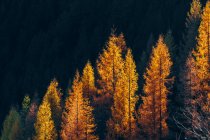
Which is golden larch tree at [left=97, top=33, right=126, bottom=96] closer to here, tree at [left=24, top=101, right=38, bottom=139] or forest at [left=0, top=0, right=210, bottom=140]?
forest at [left=0, top=0, right=210, bottom=140]

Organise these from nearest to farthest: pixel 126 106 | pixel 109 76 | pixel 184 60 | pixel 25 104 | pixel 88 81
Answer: pixel 126 106 → pixel 109 76 → pixel 88 81 → pixel 184 60 → pixel 25 104

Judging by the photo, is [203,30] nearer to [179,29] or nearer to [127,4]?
[179,29]

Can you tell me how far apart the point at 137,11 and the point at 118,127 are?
351 feet

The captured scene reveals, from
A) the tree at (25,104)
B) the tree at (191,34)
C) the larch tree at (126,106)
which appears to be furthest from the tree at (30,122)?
the tree at (191,34)

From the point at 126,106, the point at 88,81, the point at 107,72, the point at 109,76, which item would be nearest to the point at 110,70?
the point at 107,72

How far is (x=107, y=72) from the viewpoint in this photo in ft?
160

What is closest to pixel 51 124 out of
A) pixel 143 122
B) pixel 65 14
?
pixel 143 122

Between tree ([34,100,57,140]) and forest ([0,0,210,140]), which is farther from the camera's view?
tree ([34,100,57,140])

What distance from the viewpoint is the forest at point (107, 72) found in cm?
4206

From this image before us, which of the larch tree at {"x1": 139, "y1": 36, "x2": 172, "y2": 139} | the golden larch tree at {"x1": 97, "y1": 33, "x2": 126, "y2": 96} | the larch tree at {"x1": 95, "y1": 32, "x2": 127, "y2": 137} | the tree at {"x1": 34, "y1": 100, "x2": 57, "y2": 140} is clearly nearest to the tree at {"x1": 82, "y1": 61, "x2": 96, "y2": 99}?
the larch tree at {"x1": 95, "y1": 32, "x2": 127, "y2": 137}

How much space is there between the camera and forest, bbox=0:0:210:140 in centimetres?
4206

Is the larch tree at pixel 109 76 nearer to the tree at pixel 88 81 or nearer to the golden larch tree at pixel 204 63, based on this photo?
the tree at pixel 88 81

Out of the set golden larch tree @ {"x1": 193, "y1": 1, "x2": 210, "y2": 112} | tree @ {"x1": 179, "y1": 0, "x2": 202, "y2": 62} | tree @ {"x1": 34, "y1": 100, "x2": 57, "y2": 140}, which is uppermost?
tree @ {"x1": 179, "y1": 0, "x2": 202, "y2": 62}

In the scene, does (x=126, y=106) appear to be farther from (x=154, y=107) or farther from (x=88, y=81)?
(x=88, y=81)
